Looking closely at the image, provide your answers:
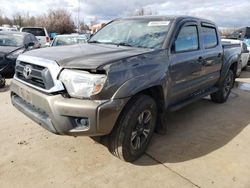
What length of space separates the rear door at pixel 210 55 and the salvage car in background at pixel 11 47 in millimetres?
5862

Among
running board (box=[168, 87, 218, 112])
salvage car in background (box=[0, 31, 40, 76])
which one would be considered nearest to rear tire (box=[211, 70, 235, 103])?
running board (box=[168, 87, 218, 112])

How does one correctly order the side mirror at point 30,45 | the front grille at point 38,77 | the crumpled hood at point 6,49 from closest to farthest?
the front grille at point 38,77 → the crumpled hood at point 6,49 → the side mirror at point 30,45

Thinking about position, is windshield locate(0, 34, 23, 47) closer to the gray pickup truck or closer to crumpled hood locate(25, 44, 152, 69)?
the gray pickup truck

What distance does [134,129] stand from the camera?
127 inches

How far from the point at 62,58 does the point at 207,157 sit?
224cm

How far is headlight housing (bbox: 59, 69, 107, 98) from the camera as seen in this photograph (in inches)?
104

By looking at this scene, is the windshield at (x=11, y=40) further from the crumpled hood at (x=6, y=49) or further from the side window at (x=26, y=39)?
the crumpled hood at (x=6, y=49)

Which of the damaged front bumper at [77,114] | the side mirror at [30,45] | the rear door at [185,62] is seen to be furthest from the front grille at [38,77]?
the side mirror at [30,45]

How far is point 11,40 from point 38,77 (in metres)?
7.09

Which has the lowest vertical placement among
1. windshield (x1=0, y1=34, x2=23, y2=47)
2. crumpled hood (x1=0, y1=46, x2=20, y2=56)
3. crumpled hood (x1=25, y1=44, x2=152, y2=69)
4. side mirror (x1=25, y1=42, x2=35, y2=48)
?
crumpled hood (x1=0, y1=46, x2=20, y2=56)

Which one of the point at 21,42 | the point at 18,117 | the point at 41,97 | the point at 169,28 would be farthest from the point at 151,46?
the point at 21,42

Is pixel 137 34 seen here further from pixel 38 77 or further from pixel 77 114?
pixel 77 114

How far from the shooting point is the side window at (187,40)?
12.6ft

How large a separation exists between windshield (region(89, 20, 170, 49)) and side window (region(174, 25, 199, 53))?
261mm
